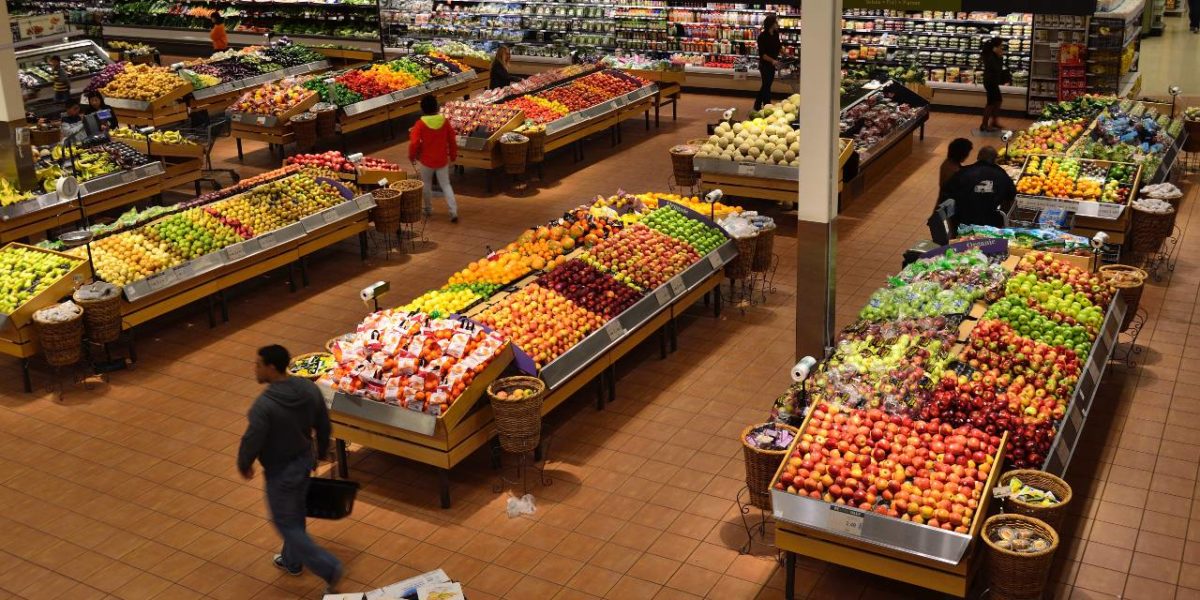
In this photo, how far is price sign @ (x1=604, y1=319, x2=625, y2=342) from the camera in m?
8.84

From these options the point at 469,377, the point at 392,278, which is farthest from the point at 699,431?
the point at 392,278

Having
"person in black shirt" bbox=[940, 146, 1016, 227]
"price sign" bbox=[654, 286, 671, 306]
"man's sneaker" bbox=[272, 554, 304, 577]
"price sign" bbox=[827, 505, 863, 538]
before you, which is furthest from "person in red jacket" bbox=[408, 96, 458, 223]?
"price sign" bbox=[827, 505, 863, 538]

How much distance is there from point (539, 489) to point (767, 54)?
1117cm

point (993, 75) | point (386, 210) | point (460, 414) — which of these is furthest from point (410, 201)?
point (993, 75)

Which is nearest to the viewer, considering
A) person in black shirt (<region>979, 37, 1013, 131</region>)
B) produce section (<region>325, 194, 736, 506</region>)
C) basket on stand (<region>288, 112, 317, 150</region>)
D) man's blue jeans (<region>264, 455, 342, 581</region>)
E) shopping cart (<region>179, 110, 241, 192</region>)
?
man's blue jeans (<region>264, 455, 342, 581</region>)

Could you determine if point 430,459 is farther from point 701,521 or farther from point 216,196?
point 216,196

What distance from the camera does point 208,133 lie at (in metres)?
15.2

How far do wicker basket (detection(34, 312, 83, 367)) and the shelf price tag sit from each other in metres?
4.68

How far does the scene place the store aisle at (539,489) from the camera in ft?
22.8

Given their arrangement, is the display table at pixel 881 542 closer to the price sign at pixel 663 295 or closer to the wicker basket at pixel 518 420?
the wicker basket at pixel 518 420

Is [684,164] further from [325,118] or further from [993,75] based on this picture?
[993,75]

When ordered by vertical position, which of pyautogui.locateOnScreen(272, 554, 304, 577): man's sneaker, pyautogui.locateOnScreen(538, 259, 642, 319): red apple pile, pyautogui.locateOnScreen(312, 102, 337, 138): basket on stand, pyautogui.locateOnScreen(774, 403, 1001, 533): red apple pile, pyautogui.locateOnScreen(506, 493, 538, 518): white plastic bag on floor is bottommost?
pyautogui.locateOnScreen(272, 554, 304, 577): man's sneaker

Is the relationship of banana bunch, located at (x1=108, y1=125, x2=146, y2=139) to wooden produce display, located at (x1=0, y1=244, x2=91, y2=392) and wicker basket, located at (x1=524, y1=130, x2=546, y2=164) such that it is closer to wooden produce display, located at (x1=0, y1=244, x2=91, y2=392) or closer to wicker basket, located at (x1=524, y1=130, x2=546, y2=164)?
wicker basket, located at (x1=524, y1=130, x2=546, y2=164)

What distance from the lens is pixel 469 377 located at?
25.1ft
